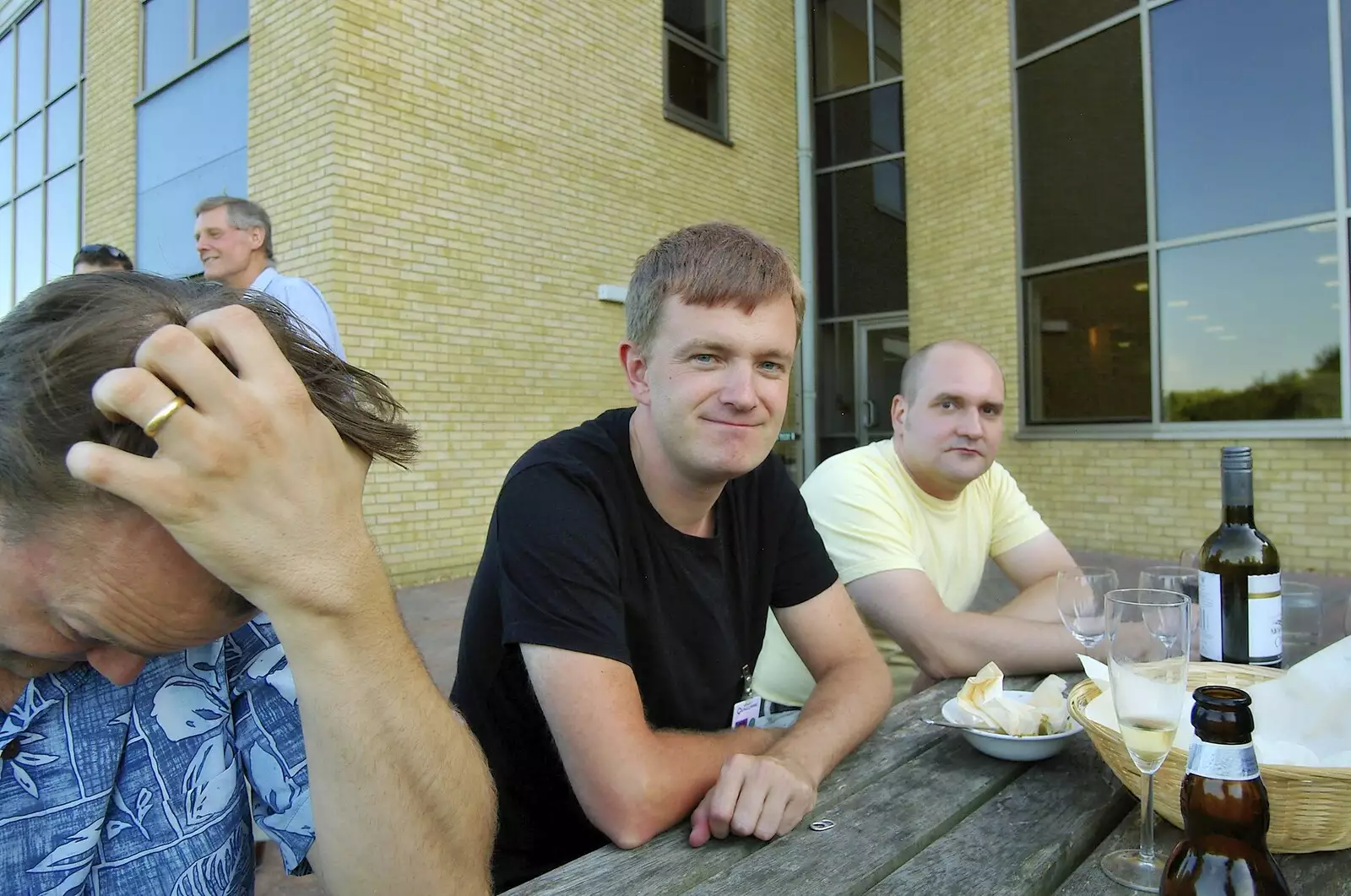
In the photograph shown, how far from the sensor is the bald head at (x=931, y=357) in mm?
2742

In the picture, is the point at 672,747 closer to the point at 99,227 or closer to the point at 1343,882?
Answer: the point at 1343,882

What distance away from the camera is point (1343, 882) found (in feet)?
3.64

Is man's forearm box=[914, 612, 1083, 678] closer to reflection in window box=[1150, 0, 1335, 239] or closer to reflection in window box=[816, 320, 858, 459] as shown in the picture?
reflection in window box=[1150, 0, 1335, 239]

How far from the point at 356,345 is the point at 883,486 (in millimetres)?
4922

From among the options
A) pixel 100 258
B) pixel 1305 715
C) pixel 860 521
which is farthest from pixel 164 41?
pixel 1305 715

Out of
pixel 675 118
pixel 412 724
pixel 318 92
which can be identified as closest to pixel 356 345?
pixel 318 92

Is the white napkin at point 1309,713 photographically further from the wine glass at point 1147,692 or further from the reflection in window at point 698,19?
the reflection in window at point 698,19

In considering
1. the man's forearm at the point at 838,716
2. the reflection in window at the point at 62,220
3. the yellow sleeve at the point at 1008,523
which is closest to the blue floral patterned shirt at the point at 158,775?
the man's forearm at the point at 838,716

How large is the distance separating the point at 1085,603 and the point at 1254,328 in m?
6.44

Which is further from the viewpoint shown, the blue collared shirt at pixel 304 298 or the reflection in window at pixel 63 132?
the reflection in window at pixel 63 132

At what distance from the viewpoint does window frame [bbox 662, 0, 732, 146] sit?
353 inches

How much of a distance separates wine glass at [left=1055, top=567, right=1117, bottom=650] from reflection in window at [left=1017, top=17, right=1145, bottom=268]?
263 inches

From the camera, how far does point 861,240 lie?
424 inches

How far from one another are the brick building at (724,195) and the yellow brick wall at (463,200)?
1.0 inches
